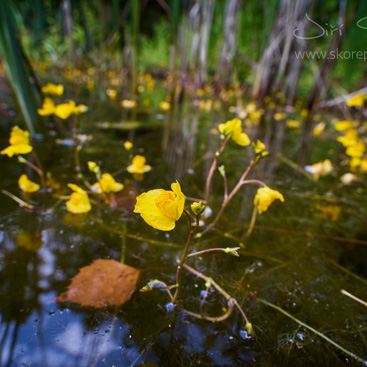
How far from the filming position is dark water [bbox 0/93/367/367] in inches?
23.3

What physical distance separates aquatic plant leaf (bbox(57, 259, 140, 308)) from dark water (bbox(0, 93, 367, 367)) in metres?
0.02

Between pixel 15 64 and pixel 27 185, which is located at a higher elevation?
pixel 15 64

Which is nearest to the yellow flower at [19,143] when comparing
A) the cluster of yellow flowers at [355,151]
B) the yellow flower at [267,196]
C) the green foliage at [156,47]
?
the yellow flower at [267,196]

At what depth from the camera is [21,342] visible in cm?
57

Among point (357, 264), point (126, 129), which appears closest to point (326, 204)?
point (357, 264)

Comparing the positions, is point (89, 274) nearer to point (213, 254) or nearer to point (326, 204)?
point (213, 254)

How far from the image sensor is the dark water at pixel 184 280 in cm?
59

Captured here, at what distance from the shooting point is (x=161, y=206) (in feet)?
1.80

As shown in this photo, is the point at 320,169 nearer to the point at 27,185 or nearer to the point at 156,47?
the point at 27,185

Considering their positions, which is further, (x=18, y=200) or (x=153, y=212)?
(x=18, y=200)

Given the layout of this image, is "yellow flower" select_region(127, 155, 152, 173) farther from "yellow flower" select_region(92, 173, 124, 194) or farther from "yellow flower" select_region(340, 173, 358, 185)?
"yellow flower" select_region(340, 173, 358, 185)

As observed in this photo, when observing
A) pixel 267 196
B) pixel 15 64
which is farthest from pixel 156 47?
pixel 267 196

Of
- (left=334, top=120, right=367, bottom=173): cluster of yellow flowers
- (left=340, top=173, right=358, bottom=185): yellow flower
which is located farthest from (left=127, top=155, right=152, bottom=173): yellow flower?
(left=334, top=120, right=367, bottom=173): cluster of yellow flowers

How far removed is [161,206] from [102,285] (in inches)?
13.4
